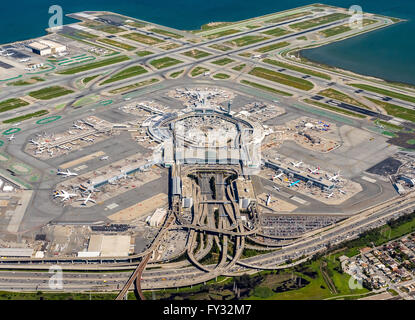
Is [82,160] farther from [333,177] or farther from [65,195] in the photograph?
[333,177]

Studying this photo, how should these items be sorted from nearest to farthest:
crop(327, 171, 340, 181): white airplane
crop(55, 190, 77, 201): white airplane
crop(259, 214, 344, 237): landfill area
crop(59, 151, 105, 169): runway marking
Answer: crop(259, 214, 344, 237): landfill area
crop(55, 190, 77, 201): white airplane
crop(327, 171, 340, 181): white airplane
crop(59, 151, 105, 169): runway marking

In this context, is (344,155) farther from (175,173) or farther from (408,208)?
(175,173)

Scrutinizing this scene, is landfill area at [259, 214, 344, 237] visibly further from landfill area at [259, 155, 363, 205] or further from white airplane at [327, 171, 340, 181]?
white airplane at [327, 171, 340, 181]

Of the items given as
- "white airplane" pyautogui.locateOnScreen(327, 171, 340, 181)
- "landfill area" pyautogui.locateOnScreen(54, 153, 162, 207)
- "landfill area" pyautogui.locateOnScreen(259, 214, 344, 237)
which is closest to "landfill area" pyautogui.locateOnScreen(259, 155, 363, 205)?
"white airplane" pyautogui.locateOnScreen(327, 171, 340, 181)

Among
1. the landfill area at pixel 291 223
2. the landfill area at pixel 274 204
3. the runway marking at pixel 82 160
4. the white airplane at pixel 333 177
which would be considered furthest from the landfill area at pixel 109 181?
the white airplane at pixel 333 177

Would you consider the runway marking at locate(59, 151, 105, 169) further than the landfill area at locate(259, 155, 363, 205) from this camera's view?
Yes

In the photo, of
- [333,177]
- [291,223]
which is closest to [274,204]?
[291,223]

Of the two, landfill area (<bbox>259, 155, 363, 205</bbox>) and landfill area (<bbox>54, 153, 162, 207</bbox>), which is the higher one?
landfill area (<bbox>259, 155, 363, 205</bbox>)
